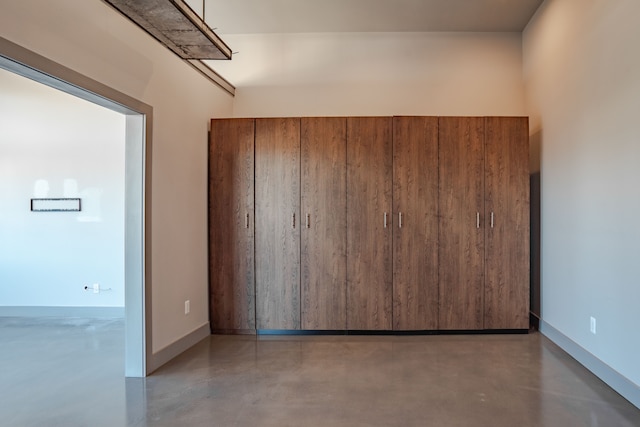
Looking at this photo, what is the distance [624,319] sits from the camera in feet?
8.55

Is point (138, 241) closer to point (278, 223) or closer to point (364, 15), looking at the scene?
point (278, 223)

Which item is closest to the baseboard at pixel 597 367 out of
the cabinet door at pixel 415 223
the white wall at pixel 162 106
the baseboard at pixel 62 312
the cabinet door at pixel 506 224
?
the cabinet door at pixel 506 224

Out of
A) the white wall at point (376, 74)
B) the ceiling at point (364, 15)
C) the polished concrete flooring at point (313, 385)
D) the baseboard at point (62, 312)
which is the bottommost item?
the polished concrete flooring at point (313, 385)

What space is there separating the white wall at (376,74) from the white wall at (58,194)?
6.04 ft

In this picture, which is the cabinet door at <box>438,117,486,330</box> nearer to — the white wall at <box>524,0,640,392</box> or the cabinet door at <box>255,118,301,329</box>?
the white wall at <box>524,0,640,392</box>

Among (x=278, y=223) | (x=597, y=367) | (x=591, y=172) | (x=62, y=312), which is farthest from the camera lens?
(x=62, y=312)

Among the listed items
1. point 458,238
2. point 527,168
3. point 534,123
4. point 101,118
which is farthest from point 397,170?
point 101,118

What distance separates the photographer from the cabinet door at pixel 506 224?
3939 millimetres

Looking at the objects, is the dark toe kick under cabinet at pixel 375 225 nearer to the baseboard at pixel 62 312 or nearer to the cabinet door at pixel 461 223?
the cabinet door at pixel 461 223

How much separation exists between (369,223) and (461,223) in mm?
978

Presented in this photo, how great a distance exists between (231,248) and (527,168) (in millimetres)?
3283

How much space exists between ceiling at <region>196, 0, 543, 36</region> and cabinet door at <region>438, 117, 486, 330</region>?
4.17 ft

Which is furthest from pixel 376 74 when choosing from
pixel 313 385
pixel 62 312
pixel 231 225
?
pixel 62 312

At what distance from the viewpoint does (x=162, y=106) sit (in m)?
3.24
